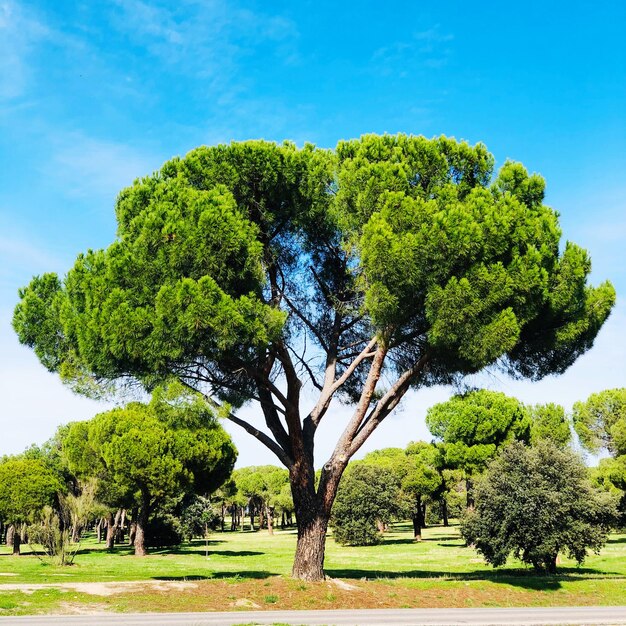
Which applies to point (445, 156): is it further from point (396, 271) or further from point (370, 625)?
point (370, 625)

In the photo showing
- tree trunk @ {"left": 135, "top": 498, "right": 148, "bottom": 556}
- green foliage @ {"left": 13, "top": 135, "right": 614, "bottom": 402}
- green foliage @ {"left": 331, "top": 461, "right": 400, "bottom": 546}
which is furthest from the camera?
green foliage @ {"left": 331, "top": 461, "right": 400, "bottom": 546}

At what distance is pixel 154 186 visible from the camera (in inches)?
623

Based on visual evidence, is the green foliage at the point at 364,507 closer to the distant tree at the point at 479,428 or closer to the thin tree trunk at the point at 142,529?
the distant tree at the point at 479,428

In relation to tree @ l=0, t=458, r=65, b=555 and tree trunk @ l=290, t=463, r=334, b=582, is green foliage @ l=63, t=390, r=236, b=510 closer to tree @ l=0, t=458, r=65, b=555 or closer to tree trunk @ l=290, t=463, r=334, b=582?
tree @ l=0, t=458, r=65, b=555

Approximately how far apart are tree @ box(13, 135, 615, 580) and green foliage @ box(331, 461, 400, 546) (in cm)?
2865

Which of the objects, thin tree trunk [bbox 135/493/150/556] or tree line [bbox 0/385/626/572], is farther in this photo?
thin tree trunk [bbox 135/493/150/556]

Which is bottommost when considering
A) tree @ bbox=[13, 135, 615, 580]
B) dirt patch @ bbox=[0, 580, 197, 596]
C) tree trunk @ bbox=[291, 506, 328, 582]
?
dirt patch @ bbox=[0, 580, 197, 596]

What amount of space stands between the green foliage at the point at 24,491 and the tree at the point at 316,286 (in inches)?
1005

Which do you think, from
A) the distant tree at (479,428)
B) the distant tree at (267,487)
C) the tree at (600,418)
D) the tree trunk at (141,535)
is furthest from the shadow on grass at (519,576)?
the distant tree at (267,487)

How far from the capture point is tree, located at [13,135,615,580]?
513 inches

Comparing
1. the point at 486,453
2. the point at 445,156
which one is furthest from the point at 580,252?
the point at 486,453

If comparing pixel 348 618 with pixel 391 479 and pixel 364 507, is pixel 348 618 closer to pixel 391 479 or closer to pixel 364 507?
pixel 364 507

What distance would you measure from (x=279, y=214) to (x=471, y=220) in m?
5.10

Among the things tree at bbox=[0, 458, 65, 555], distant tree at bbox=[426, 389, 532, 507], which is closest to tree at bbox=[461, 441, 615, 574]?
distant tree at bbox=[426, 389, 532, 507]
